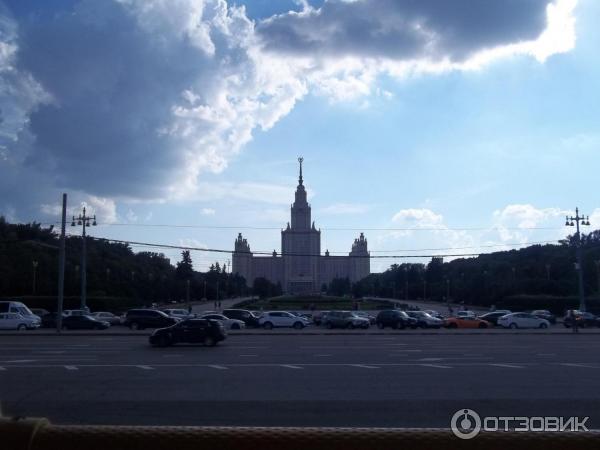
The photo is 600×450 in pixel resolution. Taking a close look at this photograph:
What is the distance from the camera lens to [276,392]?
14.5m

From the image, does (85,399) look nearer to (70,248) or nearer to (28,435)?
(28,435)

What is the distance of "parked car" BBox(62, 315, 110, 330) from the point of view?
47.2 m

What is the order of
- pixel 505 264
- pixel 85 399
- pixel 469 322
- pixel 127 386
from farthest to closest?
pixel 505 264
pixel 469 322
pixel 127 386
pixel 85 399

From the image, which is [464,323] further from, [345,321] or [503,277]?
[503,277]

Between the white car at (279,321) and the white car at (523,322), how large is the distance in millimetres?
15282

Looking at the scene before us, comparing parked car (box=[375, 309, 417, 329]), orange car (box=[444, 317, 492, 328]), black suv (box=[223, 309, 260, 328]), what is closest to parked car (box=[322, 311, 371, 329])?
parked car (box=[375, 309, 417, 329])

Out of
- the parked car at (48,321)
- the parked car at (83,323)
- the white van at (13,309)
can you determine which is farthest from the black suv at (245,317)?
the white van at (13,309)

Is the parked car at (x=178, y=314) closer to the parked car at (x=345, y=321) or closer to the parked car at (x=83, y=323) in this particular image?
the parked car at (x=83, y=323)

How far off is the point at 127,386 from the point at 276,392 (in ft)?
12.0

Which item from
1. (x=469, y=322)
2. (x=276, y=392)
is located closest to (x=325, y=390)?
(x=276, y=392)

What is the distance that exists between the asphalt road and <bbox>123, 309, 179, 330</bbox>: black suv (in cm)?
1956

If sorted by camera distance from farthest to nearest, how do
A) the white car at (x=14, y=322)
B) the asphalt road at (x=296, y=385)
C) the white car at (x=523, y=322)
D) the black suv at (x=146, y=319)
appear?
the white car at (x=523, y=322) < the white car at (x=14, y=322) < the black suv at (x=146, y=319) < the asphalt road at (x=296, y=385)

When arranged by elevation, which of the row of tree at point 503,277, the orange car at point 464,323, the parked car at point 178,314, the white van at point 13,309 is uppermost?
the row of tree at point 503,277

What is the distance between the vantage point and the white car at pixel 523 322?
5003 cm
